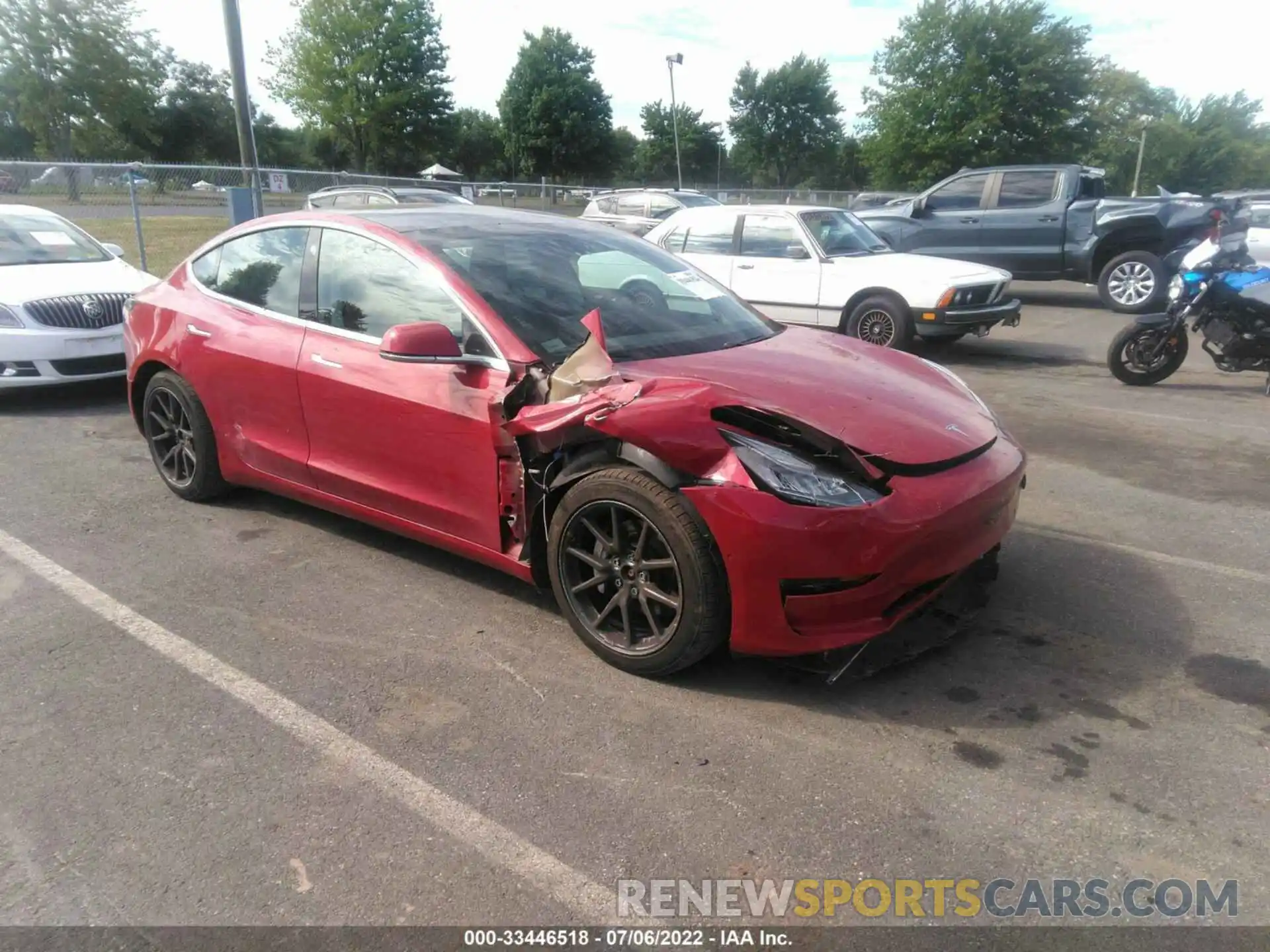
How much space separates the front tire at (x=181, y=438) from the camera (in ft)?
16.1

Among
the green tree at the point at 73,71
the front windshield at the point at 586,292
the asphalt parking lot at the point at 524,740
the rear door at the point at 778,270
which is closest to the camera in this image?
the asphalt parking lot at the point at 524,740

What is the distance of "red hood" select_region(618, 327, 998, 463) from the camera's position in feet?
10.6

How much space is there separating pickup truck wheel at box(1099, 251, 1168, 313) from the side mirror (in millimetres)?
12138

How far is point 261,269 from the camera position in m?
4.71

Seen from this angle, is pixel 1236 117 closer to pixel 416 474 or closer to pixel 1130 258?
pixel 1130 258

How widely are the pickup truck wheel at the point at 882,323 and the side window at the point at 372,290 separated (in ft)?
20.2

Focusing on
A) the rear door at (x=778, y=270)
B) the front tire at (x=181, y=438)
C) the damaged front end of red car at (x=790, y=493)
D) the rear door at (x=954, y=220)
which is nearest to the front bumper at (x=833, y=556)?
the damaged front end of red car at (x=790, y=493)

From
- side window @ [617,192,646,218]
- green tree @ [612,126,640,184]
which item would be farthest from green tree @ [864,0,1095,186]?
side window @ [617,192,646,218]

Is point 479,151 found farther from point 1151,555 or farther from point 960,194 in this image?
point 1151,555

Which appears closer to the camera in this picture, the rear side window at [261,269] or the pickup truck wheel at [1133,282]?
the rear side window at [261,269]

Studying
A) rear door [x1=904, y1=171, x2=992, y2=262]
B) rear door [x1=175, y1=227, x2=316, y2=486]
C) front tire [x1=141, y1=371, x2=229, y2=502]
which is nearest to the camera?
rear door [x1=175, y1=227, x2=316, y2=486]

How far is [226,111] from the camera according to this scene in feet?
216

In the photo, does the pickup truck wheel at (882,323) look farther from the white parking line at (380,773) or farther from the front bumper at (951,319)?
the white parking line at (380,773)

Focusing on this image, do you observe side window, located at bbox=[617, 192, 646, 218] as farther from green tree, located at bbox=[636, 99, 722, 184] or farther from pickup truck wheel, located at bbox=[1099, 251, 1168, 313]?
green tree, located at bbox=[636, 99, 722, 184]
